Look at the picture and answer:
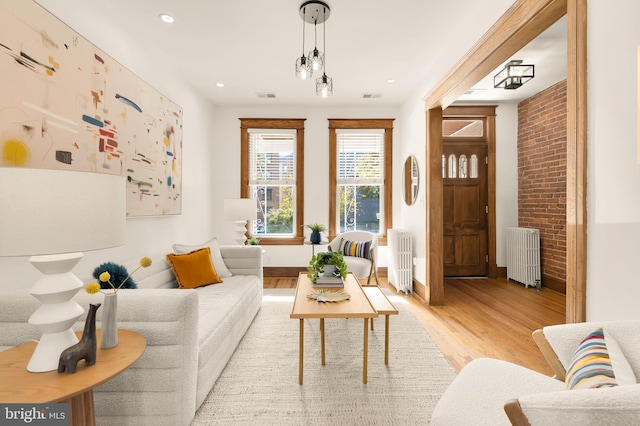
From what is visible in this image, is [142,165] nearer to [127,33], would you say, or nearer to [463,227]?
[127,33]

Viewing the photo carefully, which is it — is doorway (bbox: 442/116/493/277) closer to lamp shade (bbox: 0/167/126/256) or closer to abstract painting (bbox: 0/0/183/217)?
abstract painting (bbox: 0/0/183/217)

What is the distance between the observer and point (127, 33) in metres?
2.87

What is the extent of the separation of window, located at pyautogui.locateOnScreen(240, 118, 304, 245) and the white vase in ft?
12.7

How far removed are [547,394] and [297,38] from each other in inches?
129

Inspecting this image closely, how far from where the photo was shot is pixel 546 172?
457 cm

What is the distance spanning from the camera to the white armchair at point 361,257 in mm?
4121

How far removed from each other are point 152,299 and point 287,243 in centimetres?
370

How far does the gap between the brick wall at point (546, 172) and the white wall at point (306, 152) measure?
2004 mm

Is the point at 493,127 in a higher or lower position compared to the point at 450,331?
higher

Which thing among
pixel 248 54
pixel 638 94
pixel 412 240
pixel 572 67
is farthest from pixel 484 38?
pixel 412 240

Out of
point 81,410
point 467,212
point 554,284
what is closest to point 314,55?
point 81,410

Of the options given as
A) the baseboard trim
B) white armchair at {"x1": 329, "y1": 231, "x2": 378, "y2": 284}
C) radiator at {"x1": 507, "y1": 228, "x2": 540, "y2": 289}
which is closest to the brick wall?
the baseboard trim

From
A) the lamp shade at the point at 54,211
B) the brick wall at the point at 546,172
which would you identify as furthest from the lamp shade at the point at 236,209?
the brick wall at the point at 546,172

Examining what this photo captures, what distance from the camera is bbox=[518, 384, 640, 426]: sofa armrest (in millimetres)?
652
